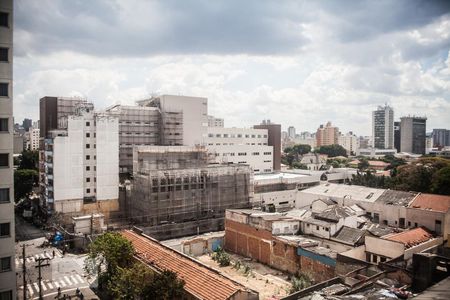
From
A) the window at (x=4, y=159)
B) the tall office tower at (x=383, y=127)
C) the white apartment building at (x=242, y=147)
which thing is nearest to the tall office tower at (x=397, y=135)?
the tall office tower at (x=383, y=127)

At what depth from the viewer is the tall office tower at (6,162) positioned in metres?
17.4

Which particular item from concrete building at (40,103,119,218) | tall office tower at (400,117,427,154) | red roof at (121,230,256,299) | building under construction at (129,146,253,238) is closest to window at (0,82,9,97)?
red roof at (121,230,256,299)

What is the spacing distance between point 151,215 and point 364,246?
22996 mm

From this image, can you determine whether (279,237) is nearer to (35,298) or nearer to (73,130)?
(35,298)

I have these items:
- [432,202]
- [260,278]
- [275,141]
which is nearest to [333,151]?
[275,141]

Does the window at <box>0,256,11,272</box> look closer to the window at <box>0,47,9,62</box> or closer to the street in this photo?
the street

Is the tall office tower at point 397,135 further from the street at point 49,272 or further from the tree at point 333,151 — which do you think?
the street at point 49,272

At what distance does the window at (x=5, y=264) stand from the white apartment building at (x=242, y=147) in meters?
47.4

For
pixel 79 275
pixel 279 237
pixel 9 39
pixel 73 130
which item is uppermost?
pixel 9 39

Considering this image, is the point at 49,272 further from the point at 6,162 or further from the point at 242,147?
the point at 242,147

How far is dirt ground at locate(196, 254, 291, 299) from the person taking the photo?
26555 millimetres

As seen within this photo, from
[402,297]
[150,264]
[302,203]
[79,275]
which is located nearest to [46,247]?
[79,275]

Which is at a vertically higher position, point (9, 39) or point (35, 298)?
point (9, 39)

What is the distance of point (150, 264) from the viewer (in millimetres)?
23062
